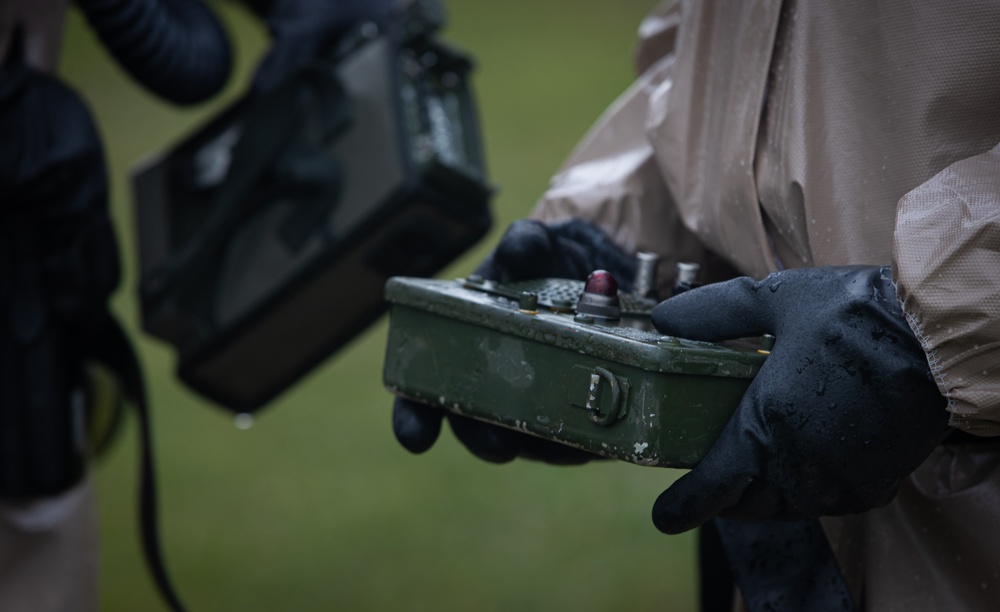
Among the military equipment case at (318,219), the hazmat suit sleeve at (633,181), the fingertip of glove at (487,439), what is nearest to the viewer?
the fingertip of glove at (487,439)

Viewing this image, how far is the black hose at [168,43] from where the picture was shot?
1.33 meters

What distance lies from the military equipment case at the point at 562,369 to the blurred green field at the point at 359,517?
1.22 metres

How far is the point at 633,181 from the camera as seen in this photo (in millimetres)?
936

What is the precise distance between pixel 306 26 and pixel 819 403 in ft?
3.71

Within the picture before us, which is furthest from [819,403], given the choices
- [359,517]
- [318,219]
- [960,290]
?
[359,517]

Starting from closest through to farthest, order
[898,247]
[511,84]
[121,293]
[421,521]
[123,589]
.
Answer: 1. [898,247]
2. [123,589]
3. [421,521]
4. [121,293]
5. [511,84]

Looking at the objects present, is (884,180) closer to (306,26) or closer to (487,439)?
(487,439)

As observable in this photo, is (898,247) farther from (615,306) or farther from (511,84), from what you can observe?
(511,84)

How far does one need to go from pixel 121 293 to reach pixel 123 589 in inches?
49.3

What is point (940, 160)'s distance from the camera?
0.67 metres

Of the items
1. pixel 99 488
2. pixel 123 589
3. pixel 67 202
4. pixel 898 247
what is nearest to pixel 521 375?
pixel 898 247

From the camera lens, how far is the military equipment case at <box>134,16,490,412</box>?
130cm

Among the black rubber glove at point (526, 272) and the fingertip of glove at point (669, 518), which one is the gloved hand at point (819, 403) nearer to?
the fingertip of glove at point (669, 518)

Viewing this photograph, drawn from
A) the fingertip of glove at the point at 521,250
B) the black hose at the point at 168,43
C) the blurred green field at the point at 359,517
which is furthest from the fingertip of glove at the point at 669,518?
the blurred green field at the point at 359,517
